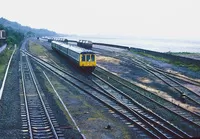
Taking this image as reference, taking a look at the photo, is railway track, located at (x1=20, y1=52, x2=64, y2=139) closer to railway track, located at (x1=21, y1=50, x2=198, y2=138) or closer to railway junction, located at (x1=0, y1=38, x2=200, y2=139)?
railway junction, located at (x1=0, y1=38, x2=200, y2=139)

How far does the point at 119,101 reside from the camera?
680 inches

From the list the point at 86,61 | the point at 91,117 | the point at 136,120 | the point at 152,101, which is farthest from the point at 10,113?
the point at 86,61

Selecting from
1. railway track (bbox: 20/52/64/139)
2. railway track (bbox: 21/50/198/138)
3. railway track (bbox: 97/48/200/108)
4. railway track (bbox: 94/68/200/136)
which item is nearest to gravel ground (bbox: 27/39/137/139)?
railway track (bbox: 21/50/198/138)

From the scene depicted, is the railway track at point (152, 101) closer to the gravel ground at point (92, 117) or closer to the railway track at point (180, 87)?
the railway track at point (180, 87)

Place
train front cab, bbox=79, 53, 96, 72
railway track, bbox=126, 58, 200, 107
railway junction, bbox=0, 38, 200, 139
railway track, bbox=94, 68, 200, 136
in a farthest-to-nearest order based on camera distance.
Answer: train front cab, bbox=79, 53, 96, 72, railway track, bbox=126, 58, 200, 107, railway track, bbox=94, 68, 200, 136, railway junction, bbox=0, 38, 200, 139

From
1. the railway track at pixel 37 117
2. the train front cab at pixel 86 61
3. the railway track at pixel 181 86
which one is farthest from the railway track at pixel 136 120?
the train front cab at pixel 86 61

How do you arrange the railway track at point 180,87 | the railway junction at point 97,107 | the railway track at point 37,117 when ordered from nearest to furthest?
the railway track at point 37,117 < the railway junction at point 97,107 < the railway track at point 180,87

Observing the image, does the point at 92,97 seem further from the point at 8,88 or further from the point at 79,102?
the point at 8,88

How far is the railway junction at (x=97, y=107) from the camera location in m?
12.6

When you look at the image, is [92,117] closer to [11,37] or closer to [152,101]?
[152,101]

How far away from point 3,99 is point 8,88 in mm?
3514

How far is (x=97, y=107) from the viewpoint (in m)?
16.5

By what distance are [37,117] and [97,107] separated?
369cm

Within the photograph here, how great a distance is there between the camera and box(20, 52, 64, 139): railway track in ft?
39.9
